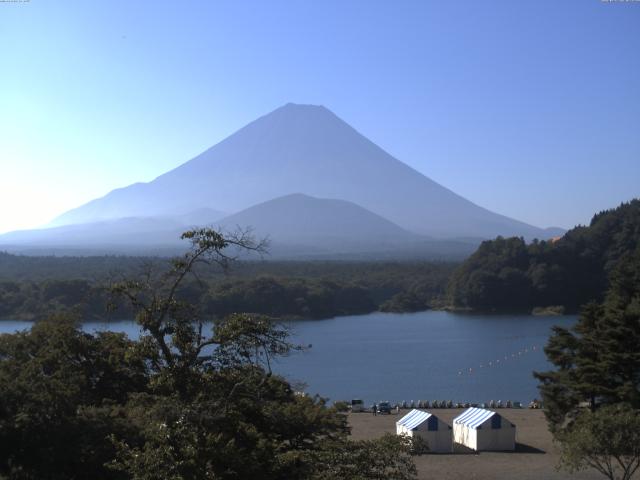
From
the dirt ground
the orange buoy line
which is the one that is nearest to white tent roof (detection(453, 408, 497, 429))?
the dirt ground

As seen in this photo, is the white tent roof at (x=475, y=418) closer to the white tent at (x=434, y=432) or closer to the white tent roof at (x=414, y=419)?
the white tent at (x=434, y=432)

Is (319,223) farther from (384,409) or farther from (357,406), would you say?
(384,409)

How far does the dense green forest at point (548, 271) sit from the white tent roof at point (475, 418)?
22.8 metres

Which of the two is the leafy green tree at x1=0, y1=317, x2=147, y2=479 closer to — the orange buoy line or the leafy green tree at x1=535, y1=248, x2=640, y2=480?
the leafy green tree at x1=535, y1=248, x2=640, y2=480

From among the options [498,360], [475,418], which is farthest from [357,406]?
[498,360]

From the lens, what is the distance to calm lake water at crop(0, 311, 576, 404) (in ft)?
54.7

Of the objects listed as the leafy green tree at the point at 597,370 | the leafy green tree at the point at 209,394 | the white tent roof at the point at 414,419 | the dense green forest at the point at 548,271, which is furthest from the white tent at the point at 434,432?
the dense green forest at the point at 548,271

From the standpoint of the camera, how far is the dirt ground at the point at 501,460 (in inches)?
348

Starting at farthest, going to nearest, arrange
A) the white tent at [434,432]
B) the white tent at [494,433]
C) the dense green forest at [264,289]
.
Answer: the dense green forest at [264,289] → the white tent at [494,433] → the white tent at [434,432]

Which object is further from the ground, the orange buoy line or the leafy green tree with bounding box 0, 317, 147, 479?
the leafy green tree with bounding box 0, 317, 147, 479

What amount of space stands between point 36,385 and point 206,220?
99.3 meters

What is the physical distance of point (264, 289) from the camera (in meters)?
30.9

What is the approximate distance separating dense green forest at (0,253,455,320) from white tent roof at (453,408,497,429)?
1198 cm

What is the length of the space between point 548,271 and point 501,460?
24636 mm
